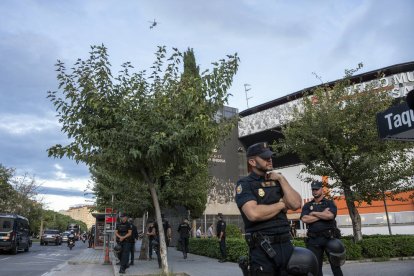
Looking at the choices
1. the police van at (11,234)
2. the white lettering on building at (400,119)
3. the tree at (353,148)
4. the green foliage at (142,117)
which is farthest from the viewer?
the police van at (11,234)

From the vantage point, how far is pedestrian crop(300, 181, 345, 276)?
19.9 feet

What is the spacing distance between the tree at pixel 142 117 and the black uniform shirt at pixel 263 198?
5.41 meters

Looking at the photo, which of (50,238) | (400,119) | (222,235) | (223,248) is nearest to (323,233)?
(400,119)

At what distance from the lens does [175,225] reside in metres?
34.0

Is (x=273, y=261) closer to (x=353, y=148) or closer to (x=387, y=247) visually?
(x=353, y=148)

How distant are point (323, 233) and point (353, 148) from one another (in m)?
8.99

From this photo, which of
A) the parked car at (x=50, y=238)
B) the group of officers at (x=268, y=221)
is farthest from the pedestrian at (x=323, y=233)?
the parked car at (x=50, y=238)

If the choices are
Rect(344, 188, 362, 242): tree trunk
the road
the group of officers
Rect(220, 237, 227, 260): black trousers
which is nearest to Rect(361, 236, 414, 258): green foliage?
Rect(344, 188, 362, 242): tree trunk

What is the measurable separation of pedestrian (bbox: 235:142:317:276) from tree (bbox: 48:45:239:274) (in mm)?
5414

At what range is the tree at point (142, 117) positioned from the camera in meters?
9.30

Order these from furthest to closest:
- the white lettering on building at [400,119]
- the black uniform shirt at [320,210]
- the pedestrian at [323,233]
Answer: the black uniform shirt at [320,210] < the pedestrian at [323,233] < the white lettering on building at [400,119]

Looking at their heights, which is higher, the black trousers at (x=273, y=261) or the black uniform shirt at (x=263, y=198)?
the black uniform shirt at (x=263, y=198)

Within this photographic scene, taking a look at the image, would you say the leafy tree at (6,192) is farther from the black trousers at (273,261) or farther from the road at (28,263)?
the black trousers at (273,261)

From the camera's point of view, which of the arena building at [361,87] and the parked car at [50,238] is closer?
the arena building at [361,87]
